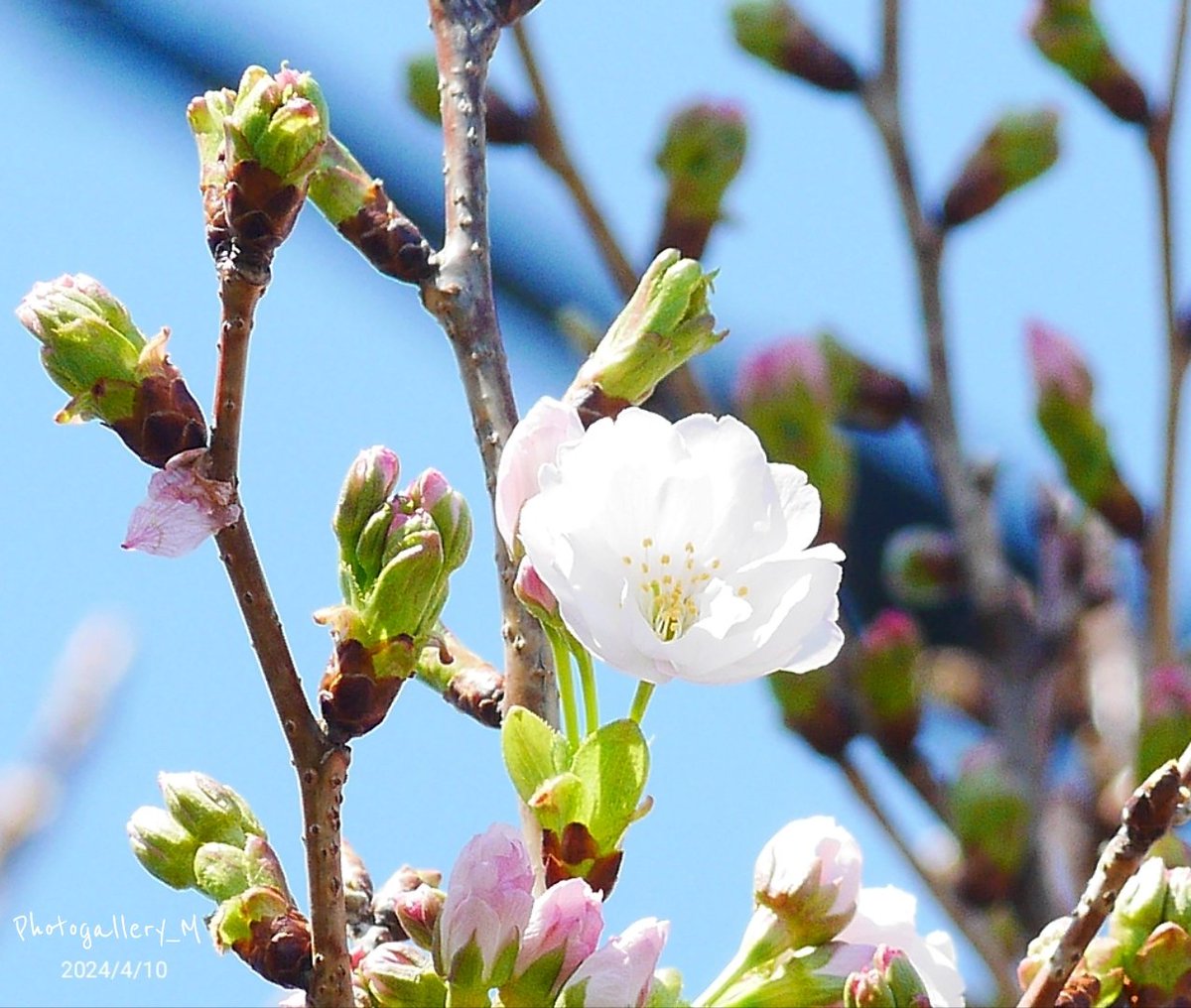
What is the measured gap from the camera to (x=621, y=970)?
52 centimetres

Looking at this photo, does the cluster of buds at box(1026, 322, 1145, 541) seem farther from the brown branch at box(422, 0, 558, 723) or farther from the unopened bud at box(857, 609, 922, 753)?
the brown branch at box(422, 0, 558, 723)

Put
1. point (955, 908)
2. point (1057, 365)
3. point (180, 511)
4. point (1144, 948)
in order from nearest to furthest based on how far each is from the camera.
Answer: point (180, 511), point (1144, 948), point (955, 908), point (1057, 365)

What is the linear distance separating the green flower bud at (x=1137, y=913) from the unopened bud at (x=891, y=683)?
2.06 ft

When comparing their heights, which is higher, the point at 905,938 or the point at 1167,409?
the point at 1167,409

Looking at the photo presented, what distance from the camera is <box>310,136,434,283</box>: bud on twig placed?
26.9 inches

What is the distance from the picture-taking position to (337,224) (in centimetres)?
70

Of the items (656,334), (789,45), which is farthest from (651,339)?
(789,45)

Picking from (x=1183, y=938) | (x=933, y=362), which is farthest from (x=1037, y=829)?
(x=1183, y=938)

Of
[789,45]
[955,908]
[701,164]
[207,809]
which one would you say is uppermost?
[789,45]

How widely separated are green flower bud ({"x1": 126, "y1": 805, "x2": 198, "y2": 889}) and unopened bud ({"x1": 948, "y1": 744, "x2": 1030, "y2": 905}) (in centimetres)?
70

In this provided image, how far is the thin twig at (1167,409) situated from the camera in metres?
1.33

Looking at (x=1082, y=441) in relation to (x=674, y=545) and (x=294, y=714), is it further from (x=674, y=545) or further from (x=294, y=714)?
(x=294, y=714)

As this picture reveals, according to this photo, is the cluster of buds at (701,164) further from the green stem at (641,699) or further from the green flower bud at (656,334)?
the green stem at (641,699)

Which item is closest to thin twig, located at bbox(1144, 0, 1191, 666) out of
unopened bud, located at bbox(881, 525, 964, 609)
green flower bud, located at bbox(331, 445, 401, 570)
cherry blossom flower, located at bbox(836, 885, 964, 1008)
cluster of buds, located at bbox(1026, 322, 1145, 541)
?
cluster of buds, located at bbox(1026, 322, 1145, 541)
